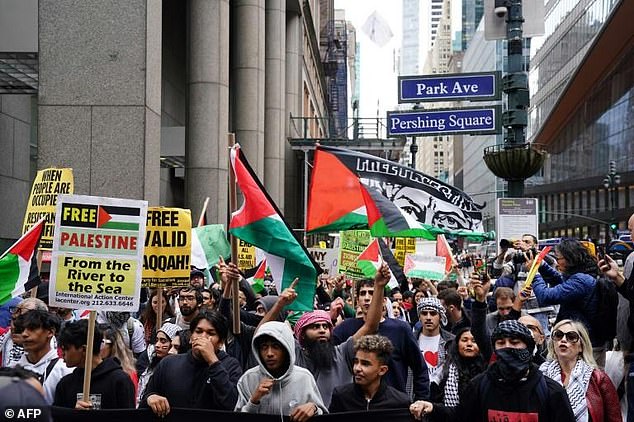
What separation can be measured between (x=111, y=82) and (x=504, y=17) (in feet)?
21.7

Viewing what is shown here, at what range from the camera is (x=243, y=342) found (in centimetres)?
681

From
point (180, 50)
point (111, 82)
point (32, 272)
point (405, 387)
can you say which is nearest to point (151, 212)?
point (32, 272)

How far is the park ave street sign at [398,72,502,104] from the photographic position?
13.1 meters

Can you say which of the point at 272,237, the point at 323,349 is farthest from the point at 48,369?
the point at 272,237

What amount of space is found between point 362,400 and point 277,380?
582 millimetres

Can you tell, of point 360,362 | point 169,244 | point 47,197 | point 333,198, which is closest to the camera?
point 360,362

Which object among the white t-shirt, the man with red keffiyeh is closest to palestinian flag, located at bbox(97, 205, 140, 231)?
the man with red keffiyeh

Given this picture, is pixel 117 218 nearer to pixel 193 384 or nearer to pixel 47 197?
pixel 193 384

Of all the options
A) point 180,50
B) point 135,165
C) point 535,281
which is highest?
point 180,50

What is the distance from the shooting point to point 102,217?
6.04 metres

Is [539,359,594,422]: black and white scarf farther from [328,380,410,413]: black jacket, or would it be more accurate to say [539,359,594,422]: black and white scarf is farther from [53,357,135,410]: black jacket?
[53,357,135,410]: black jacket

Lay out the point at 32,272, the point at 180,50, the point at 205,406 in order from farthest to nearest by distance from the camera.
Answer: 1. the point at 180,50
2. the point at 32,272
3. the point at 205,406

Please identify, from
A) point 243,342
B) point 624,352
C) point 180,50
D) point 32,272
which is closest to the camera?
point 624,352

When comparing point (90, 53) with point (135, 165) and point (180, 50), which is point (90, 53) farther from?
point (180, 50)
